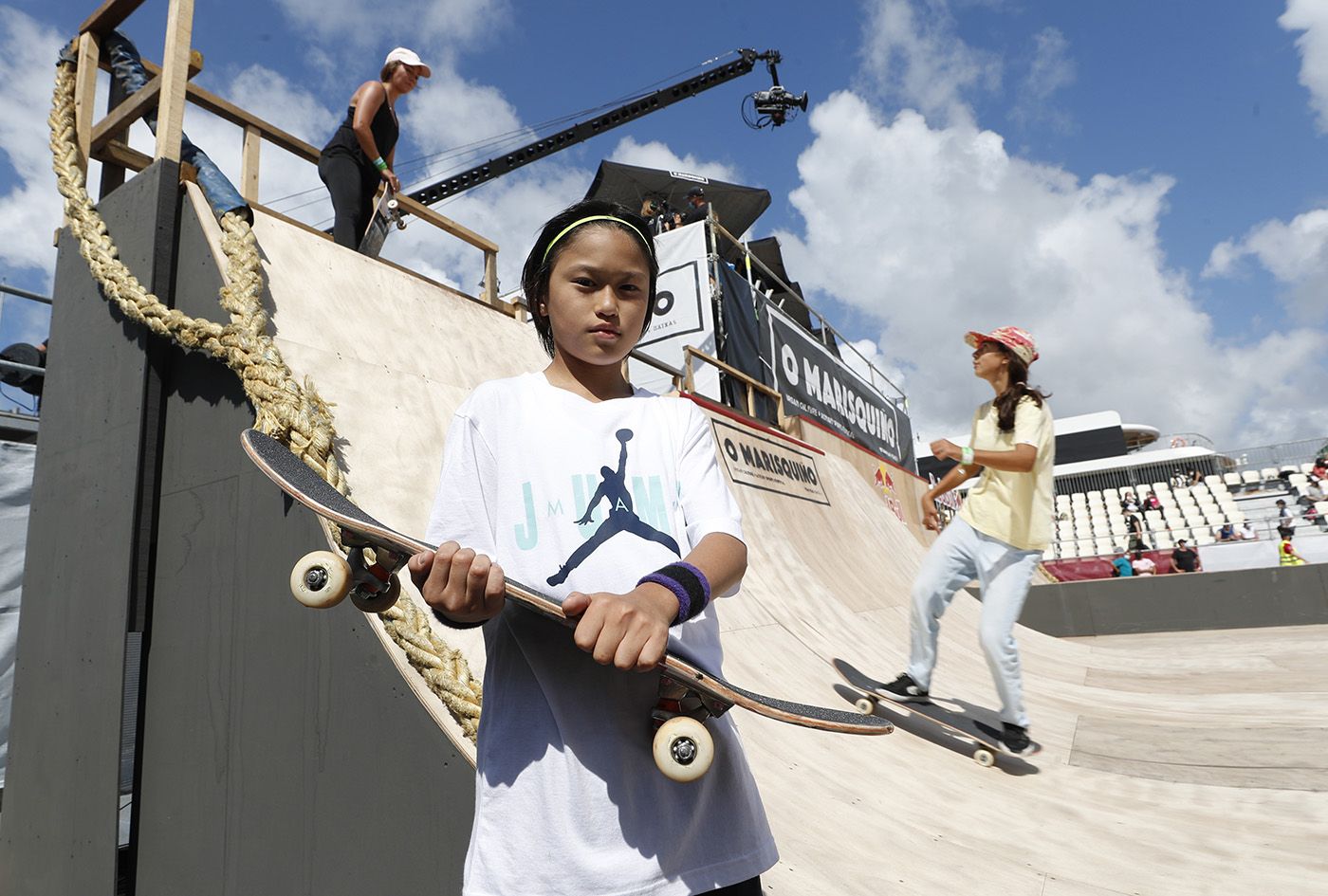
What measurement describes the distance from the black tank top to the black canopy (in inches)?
412

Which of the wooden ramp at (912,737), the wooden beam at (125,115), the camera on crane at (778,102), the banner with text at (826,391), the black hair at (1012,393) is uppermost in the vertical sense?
the camera on crane at (778,102)

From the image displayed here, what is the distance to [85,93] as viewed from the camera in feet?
11.8

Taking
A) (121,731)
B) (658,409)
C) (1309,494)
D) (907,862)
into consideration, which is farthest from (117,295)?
(1309,494)

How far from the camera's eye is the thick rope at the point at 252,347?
188cm

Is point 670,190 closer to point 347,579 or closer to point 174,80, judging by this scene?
point 174,80

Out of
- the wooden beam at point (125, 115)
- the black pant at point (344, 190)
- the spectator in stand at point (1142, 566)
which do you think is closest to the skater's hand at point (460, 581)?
the wooden beam at point (125, 115)

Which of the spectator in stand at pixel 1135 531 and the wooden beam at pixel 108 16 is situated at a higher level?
the wooden beam at pixel 108 16

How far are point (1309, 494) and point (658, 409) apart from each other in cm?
3377

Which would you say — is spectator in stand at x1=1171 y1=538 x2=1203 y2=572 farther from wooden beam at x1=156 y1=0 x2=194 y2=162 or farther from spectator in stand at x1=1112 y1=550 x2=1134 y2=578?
wooden beam at x1=156 y1=0 x2=194 y2=162

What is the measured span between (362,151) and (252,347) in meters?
2.33

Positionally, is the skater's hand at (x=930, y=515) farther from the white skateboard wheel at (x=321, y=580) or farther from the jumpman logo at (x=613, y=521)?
the white skateboard wheel at (x=321, y=580)

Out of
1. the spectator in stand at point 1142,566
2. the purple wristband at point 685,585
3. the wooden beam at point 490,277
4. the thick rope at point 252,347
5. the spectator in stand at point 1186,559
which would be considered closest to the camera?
the purple wristband at point 685,585

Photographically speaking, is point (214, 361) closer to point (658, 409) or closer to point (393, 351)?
point (393, 351)

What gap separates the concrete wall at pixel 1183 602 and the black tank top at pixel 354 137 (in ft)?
29.0
